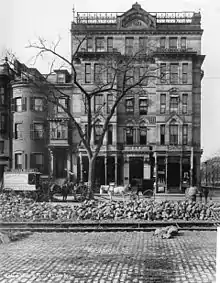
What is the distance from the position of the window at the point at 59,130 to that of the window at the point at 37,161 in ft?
3.93

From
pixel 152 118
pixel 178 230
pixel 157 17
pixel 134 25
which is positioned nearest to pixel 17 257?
pixel 178 230

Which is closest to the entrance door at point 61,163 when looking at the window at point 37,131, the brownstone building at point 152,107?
the brownstone building at point 152,107

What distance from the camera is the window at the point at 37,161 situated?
18438 millimetres

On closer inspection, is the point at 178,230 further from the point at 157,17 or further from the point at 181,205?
the point at 157,17

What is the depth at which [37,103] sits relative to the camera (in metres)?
20.9

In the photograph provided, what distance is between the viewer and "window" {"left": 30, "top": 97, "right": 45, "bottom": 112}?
66.7 ft

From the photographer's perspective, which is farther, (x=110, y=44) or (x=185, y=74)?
(x=185, y=74)

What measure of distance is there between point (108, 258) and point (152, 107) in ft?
59.7

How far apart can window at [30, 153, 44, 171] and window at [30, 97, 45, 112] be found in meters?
2.59

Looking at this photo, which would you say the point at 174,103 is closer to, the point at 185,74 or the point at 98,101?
the point at 185,74

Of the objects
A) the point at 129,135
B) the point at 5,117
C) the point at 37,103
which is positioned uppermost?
the point at 37,103

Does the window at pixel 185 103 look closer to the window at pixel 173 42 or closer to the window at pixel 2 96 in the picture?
the window at pixel 173 42

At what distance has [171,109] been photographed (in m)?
26.0

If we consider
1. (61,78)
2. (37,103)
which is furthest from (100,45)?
(37,103)
